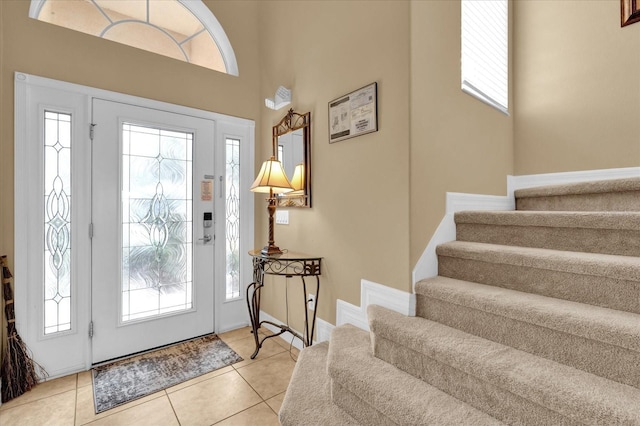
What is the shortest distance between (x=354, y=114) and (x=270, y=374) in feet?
6.44

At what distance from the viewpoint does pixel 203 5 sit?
2.76 meters

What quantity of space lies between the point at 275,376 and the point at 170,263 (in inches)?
52.9

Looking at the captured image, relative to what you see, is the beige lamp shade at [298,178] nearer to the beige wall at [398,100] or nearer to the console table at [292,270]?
the beige wall at [398,100]

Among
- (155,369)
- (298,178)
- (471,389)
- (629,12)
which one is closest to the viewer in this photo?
(471,389)

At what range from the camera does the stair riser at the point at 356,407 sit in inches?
48.1

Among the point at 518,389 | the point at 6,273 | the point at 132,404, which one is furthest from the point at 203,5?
the point at 518,389

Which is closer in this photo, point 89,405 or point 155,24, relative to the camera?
point 89,405

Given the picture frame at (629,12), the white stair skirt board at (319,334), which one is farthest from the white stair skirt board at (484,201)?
the picture frame at (629,12)

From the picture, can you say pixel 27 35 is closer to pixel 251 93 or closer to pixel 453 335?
pixel 251 93

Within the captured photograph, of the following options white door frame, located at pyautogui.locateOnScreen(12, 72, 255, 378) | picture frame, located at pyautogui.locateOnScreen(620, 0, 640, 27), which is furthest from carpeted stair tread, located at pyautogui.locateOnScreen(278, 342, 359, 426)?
picture frame, located at pyautogui.locateOnScreen(620, 0, 640, 27)

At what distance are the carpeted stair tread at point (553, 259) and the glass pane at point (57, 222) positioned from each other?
266 centimetres

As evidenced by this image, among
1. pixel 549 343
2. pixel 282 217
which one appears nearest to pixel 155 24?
pixel 282 217

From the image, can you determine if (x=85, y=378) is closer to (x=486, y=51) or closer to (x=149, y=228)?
(x=149, y=228)

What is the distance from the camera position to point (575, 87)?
223 cm
